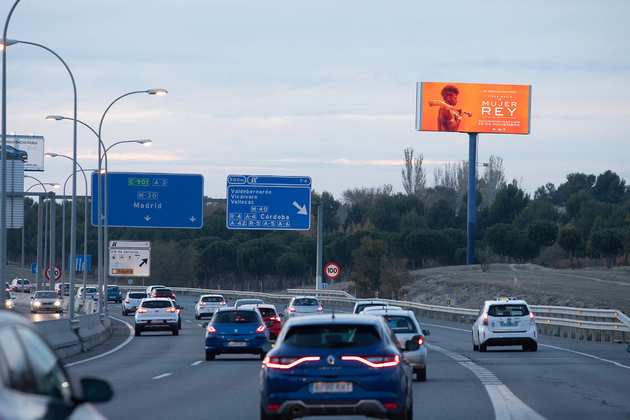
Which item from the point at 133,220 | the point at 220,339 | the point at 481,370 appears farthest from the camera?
the point at 133,220

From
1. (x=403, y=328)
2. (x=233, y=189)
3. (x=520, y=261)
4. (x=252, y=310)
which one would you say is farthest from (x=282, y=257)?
(x=403, y=328)

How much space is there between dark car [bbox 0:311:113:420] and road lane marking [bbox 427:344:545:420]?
314 inches

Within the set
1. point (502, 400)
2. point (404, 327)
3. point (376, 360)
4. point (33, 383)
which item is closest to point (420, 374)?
point (404, 327)

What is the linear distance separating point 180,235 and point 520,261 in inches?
2107

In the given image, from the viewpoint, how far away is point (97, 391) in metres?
5.03

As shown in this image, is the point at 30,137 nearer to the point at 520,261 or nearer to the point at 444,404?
the point at 520,261

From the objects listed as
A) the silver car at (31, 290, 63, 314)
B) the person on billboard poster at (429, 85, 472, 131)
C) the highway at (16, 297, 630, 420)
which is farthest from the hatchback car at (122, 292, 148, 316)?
the person on billboard poster at (429, 85, 472, 131)

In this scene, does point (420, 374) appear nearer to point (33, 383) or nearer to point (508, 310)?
point (508, 310)

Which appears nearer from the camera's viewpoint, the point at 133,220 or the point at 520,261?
the point at 133,220

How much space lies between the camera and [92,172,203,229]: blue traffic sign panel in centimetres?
4628

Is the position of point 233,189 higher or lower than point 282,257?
higher

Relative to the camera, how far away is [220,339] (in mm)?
24062

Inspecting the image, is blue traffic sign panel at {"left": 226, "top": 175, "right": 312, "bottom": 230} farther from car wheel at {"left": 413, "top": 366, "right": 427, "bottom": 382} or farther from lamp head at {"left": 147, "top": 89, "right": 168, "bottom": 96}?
car wheel at {"left": 413, "top": 366, "right": 427, "bottom": 382}

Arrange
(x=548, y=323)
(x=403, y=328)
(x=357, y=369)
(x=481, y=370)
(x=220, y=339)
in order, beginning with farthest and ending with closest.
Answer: (x=548, y=323) < (x=220, y=339) < (x=481, y=370) < (x=403, y=328) < (x=357, y=369)
